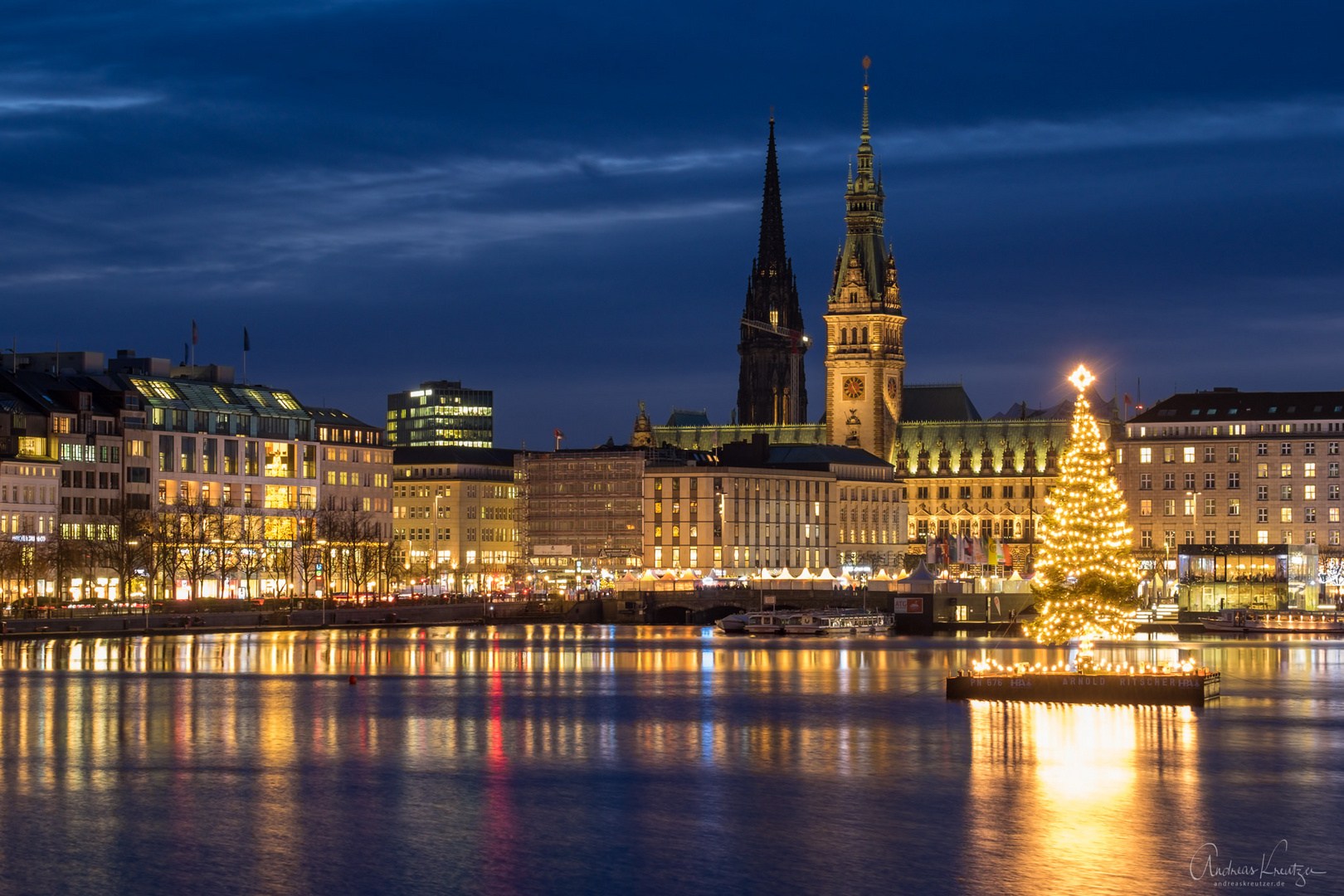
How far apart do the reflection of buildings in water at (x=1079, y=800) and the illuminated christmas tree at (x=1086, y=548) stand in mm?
4569

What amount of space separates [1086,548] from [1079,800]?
1040 inches

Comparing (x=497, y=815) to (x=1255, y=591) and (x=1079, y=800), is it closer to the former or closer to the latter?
(x=1079, y=800)

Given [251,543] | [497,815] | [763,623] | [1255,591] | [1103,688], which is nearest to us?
[497,815]

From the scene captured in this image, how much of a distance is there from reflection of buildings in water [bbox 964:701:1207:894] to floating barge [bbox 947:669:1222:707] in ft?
4.53

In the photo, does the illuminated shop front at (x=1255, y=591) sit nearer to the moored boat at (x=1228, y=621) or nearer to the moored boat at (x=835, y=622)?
the moored boat at (x=1228, y=621)

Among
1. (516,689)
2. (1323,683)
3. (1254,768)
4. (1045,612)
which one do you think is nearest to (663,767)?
(1254,768)

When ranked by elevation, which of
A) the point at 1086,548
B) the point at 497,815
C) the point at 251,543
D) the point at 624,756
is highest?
the point at 251,543

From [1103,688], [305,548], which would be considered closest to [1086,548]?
[1103,688]

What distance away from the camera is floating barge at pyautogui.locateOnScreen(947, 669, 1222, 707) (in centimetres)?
7475

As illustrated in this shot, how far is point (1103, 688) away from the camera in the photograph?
7500cm

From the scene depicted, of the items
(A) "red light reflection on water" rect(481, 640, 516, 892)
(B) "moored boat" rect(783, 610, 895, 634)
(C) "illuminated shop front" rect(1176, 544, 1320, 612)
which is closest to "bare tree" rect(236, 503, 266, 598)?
(B) "moored boat" rect(783, 610, 895, 634)

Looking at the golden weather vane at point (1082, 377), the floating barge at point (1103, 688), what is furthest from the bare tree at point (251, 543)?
the golden weather vane at point (1082, 377)

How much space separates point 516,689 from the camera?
291ft

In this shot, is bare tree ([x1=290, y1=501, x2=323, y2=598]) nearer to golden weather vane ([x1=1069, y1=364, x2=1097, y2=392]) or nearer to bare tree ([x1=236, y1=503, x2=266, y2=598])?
bare tree ([x1=236, y1=503, x2=266, y2=598])
